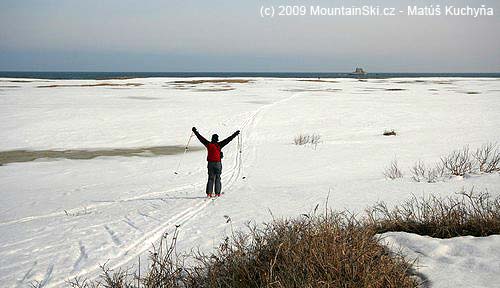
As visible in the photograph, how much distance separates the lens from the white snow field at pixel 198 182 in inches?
213

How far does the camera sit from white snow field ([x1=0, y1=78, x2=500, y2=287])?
17.7 ft

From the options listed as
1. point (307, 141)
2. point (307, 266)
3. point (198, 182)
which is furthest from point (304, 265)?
point (307, 141)

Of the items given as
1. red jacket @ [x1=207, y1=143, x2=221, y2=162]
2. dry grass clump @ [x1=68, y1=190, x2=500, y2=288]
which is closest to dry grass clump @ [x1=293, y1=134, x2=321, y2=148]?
red jacket @ [x1=207, y1=143, x2=221, y2=162]

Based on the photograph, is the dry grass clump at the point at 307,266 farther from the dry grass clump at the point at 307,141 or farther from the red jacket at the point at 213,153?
the dry grass clump at the point at 307,141

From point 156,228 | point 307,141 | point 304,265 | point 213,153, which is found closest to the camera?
point 304,265

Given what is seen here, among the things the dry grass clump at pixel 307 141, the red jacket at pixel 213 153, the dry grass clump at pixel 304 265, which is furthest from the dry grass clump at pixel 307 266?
the dry grass clump at pixel 307 141

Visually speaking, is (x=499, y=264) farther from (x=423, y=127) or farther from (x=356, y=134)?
(x=423, y=127)

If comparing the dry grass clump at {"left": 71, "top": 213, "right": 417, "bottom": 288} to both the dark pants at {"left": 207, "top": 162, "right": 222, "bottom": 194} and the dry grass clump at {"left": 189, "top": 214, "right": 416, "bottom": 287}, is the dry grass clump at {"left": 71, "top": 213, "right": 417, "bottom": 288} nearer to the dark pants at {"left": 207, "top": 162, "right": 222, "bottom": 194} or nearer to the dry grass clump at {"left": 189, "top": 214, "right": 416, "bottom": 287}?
the dry grass clump at {"left": 189, "top": 214, "right": 416, "bottom": 287}

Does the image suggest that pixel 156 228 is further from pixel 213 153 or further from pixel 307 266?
pixel 307 266

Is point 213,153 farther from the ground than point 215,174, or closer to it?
farther from the ground

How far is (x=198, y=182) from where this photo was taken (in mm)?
11570

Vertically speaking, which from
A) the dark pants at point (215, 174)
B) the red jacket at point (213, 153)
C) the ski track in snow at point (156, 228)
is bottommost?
the ski track in snow at point (156, 228)

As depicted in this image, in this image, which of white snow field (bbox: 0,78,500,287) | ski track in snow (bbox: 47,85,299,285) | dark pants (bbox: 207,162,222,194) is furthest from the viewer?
dark pants (bbox: 207,162,222,194)

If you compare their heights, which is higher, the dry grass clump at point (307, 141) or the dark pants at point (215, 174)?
the dark pants at point (215, 174)
